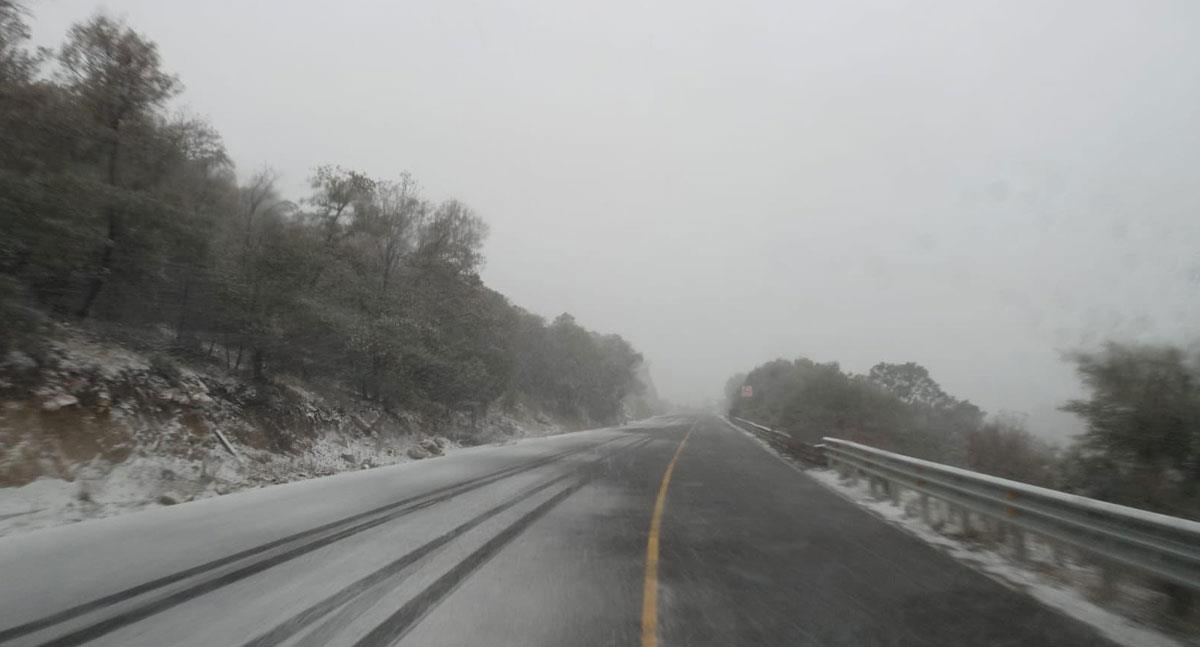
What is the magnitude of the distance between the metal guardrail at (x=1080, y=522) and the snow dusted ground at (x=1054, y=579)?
32cm

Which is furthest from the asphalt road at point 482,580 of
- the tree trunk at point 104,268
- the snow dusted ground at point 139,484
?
the tree trunk at point 104,268

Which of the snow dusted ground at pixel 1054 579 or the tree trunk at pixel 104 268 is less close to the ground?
the tree trunk at pixel 104 268

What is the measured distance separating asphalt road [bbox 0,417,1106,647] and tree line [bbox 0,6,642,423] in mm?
7366

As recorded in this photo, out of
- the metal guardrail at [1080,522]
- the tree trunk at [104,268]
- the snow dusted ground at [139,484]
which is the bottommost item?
the snow dusted ground at [139,484]

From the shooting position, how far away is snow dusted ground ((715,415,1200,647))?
4.82m

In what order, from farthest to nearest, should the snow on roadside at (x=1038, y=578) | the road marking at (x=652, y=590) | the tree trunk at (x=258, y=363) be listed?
the tree trunk at (x=258, y=363) → the snow on roadside at (x=1038, y=578) → the road marking at (x=652, y=590)

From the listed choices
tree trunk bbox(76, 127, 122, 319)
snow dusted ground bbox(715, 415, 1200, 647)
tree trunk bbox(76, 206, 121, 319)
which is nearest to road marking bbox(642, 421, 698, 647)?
snow dusted ground bbox(715, 415, 1200, 647)

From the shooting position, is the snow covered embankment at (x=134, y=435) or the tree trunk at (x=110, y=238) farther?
the tree trunk at (x=110, y=238)

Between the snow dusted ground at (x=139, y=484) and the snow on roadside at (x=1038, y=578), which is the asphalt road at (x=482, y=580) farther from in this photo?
the snow dusted ground at (x=139, y=484)

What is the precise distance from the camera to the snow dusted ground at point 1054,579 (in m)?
4.82

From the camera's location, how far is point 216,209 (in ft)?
63.2

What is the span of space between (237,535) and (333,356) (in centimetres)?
1686

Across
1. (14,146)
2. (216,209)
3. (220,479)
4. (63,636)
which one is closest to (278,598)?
(63,636)

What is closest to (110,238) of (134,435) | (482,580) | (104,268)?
(104,268)
